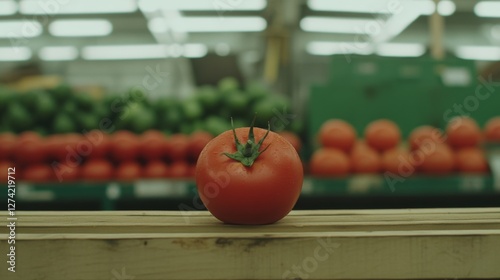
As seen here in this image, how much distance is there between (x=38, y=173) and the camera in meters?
2.61

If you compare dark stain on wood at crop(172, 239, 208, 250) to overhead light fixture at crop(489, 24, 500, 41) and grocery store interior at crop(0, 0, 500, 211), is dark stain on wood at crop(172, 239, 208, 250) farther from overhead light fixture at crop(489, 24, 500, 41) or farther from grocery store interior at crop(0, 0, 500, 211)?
overhead light fixture at crop(489, 24, 500, 41)

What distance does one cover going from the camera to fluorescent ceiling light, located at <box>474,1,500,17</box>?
365 inches

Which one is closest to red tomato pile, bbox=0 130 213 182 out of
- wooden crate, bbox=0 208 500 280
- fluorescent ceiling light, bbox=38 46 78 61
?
wooden crate, bbox=0 208 500 280

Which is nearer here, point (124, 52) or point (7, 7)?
point (7, 7)

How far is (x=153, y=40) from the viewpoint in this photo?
39.2 ft

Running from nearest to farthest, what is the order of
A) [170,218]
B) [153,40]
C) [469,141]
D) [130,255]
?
[130,255]
[170,218]
[469,141]
[153,40]

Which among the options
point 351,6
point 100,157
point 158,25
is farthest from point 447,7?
point 100,157

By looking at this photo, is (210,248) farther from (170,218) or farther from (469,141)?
(469,141)

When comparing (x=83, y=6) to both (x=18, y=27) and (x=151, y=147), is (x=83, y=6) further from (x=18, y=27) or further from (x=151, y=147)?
(x=151, y=147)

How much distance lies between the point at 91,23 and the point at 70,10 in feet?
3.82

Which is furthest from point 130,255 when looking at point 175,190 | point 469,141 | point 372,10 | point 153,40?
point 153,40

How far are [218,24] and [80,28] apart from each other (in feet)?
9.91

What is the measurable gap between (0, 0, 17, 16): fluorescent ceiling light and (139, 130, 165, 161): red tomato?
7502mm

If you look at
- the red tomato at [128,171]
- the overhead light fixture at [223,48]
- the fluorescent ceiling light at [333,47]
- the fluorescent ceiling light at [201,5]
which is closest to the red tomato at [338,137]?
the red tomato at [128,171]
